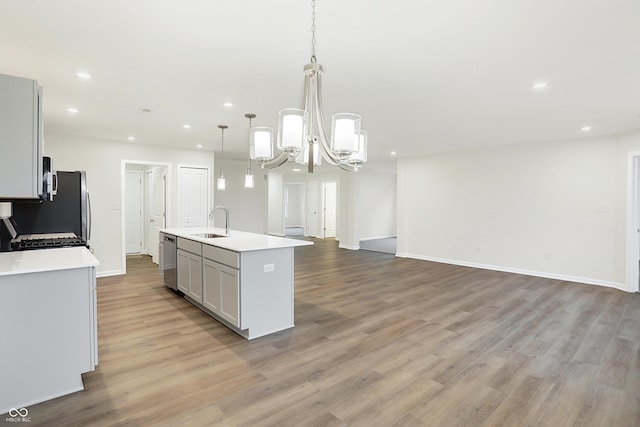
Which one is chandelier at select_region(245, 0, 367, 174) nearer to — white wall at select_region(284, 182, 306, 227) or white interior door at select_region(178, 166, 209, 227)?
white interior door at select_region(178, 166, 209, 227)

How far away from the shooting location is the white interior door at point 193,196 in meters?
6.60

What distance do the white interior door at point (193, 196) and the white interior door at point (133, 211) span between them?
2.21m

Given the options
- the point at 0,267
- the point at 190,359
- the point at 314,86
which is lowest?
the point at 190,359

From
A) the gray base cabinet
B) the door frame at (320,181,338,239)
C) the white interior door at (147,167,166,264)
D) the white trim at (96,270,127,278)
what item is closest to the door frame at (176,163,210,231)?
the white interior door at (147,167,166,264)

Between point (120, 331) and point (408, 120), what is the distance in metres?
4.10

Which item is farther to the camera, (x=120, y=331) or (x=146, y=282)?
(x=146, y=282)

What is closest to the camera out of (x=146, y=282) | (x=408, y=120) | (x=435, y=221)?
(x=408, y=120)

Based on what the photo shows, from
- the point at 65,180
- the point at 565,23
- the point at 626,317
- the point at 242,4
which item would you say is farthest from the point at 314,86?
the point at 626,317

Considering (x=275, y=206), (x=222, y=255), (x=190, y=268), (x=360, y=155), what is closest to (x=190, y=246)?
(x=190, y=268)

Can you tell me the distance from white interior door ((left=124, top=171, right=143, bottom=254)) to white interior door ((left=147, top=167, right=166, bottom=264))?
23.3 inches

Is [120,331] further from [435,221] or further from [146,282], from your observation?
[435,221]

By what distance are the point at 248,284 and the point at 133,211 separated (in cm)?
637

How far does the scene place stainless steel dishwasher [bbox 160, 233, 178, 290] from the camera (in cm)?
454

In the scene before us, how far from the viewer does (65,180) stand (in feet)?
13.5
